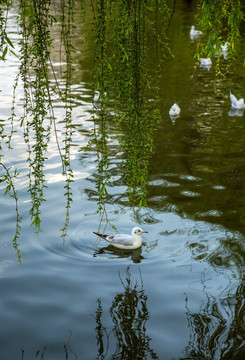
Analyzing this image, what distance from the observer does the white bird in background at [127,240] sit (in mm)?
5930

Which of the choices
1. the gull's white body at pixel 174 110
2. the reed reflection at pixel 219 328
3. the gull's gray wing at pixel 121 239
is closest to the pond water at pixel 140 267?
the reed reflection at pixel 219 328

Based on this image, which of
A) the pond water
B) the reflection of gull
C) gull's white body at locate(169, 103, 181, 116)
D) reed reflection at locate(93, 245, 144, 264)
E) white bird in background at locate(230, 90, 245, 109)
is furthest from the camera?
the reflection of gull

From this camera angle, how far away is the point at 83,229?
6.35m

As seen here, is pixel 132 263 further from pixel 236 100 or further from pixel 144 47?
pixel 236 100

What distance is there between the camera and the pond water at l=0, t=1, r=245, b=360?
4457mm

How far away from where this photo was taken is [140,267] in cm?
566

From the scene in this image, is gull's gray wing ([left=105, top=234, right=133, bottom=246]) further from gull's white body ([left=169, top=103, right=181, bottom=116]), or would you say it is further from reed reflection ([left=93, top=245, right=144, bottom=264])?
gull's white body ([left=169, top=103, right=181, bottom=116])

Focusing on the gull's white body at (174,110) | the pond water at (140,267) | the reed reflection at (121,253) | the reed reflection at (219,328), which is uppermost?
the gull's white body at (174,110)

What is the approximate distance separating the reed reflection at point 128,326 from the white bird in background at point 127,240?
66 centimetres

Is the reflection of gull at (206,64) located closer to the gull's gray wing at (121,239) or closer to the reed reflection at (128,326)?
the gull's gray wing at (121,239)

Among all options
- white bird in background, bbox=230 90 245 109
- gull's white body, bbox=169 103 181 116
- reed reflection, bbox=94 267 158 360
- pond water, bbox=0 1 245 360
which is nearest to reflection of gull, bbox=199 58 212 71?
white bird in background, bbox=230 90 245 109

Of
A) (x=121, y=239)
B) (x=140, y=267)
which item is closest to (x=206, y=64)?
(x=121, y=239)

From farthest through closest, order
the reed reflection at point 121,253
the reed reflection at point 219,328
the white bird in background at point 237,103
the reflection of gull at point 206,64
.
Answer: the reflection of gull at point 206,64 → the white bird in background at point 237,103 → the reed reflection at point 121,253 → the reed reflection at point 219,328

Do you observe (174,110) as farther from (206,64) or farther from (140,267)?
(140,267)
